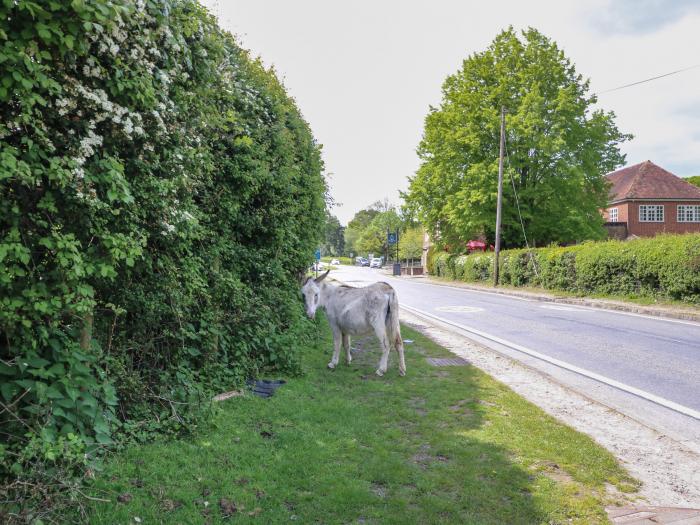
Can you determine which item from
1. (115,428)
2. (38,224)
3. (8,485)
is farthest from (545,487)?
(38,224)

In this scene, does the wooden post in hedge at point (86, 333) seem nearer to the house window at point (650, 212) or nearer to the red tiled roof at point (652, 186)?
the red tiled roof at point (652, 186)

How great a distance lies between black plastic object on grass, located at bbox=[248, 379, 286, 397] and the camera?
557 cm

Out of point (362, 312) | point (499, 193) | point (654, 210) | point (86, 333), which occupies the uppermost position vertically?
point (654, 210)

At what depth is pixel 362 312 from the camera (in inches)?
288

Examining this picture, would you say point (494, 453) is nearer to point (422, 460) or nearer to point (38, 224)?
point (422, 460)

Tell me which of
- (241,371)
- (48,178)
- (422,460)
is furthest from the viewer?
(241,371)

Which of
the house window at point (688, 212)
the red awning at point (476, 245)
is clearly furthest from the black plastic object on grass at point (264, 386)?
the house window at point (688, 212)

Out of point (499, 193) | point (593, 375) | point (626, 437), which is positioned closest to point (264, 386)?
point (626, 437)

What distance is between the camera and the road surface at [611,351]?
608 cm

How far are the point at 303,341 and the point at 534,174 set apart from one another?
25304mm

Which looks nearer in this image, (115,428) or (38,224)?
(38,224)

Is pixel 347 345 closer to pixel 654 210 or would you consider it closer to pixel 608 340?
pixel 608 340

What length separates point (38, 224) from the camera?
2615 millimetres

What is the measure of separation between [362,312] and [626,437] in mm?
3864
